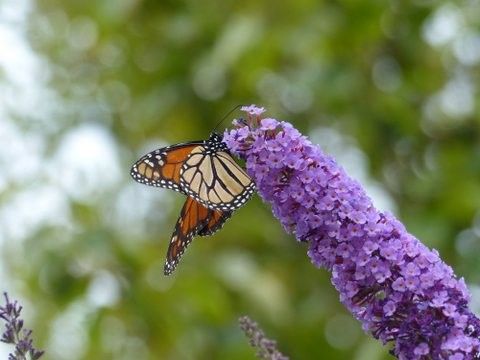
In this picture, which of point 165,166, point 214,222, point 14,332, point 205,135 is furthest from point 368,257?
point 205,135

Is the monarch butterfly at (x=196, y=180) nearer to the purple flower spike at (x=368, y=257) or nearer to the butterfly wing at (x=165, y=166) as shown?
the butterfly wing at (x=165, y=166)

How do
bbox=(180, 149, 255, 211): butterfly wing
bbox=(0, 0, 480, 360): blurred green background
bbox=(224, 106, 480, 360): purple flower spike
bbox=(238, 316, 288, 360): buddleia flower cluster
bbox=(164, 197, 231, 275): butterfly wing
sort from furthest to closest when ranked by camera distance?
bbox=(0, 0, 480, 360): blurred green background, bbox=(164, 197, 231, 275): butterfly wing, bbox=(180, 149, 255, 211): butterfly wing, bbox=(238, 316, 288, 360): buddleia flower cluster, bbox=(224, 106, 480, 360): purple flower spike

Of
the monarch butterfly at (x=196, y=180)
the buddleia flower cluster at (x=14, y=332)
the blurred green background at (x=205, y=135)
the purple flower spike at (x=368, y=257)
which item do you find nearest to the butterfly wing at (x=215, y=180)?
the monarch butterfly at (x=196, y=180)

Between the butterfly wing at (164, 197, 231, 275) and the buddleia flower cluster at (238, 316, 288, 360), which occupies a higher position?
the butterfly wing at (164, 197, 231, 275)

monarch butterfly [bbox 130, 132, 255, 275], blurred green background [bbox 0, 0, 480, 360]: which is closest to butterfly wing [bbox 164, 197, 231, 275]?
monarch butterfly [bbox 130, 132, 255, 275]

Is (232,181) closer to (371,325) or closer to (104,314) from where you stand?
(371,325)

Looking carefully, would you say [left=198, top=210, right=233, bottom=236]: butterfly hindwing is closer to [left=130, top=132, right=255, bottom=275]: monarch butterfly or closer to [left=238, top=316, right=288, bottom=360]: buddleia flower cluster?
[left=130, top=132, right=255, bottom=275]: monarch butterfly

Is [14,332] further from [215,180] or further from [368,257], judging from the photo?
[215,180]
